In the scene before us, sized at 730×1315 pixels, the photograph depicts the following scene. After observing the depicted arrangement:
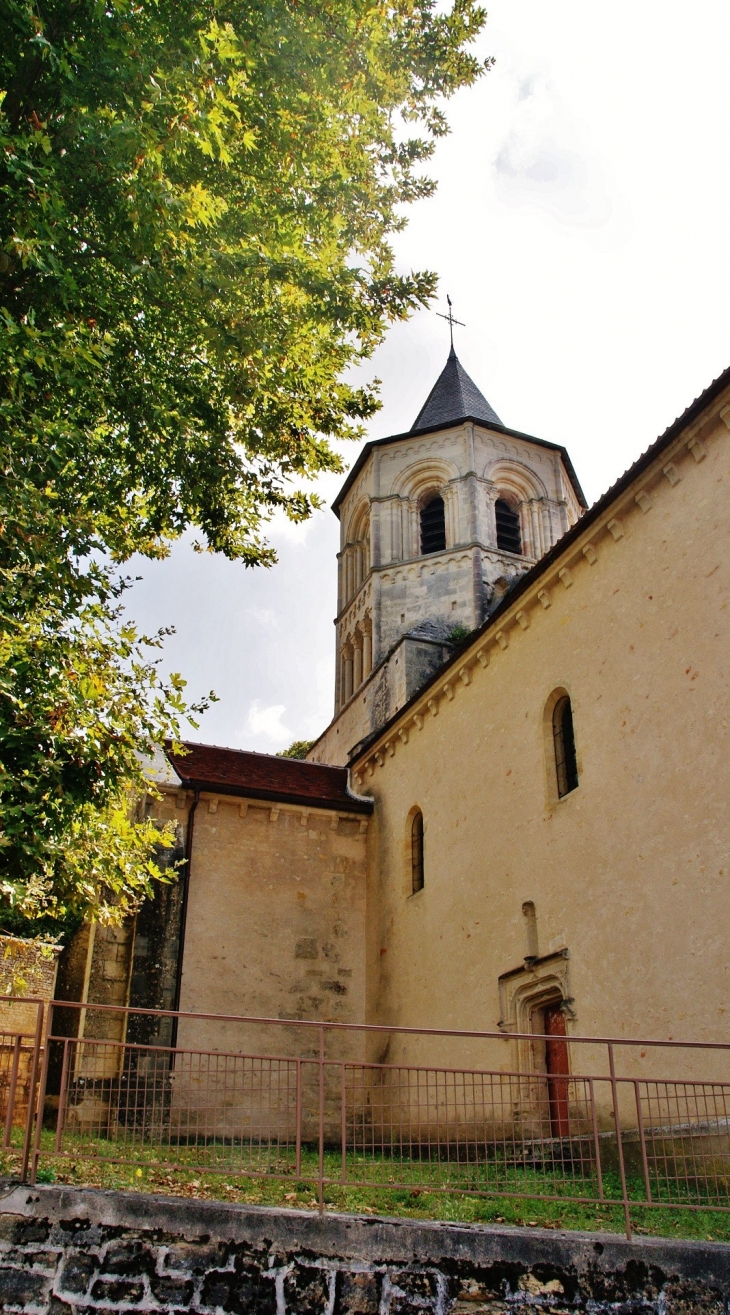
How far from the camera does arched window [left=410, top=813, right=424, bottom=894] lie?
664 inches

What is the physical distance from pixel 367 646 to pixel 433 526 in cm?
386

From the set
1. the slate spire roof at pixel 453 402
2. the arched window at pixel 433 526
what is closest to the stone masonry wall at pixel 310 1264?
the arched window at pixel 433 526

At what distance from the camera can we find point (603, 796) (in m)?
11.6

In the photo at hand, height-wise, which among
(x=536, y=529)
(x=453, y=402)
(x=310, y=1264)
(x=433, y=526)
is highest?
(x=453, y=402)

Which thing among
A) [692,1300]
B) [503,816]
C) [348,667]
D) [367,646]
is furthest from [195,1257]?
[348,667]

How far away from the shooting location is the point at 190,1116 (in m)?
7.36

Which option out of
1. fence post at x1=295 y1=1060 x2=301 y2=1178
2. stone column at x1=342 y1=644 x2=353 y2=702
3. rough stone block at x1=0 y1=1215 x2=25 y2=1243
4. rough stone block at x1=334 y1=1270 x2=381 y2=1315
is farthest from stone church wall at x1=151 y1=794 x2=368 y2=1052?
rough stone block at x1=334 y1=1270 x2=381 y2=1315

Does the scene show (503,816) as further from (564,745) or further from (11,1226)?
(11,1226)

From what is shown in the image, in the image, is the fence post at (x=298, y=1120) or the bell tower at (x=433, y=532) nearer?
the fence post at (x=298, y=1120)

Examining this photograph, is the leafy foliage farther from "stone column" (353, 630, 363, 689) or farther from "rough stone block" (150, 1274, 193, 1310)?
"rough stone block" (150, 1274, 193, 1310)

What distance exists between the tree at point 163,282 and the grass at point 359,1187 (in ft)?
7.23

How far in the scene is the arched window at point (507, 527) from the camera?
26.1m

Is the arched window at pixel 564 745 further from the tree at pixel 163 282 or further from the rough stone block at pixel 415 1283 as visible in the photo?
the rough stone block at pixel 415 1283

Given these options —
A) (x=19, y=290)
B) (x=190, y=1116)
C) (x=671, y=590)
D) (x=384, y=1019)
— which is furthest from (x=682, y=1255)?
(x=384, y=1019)
